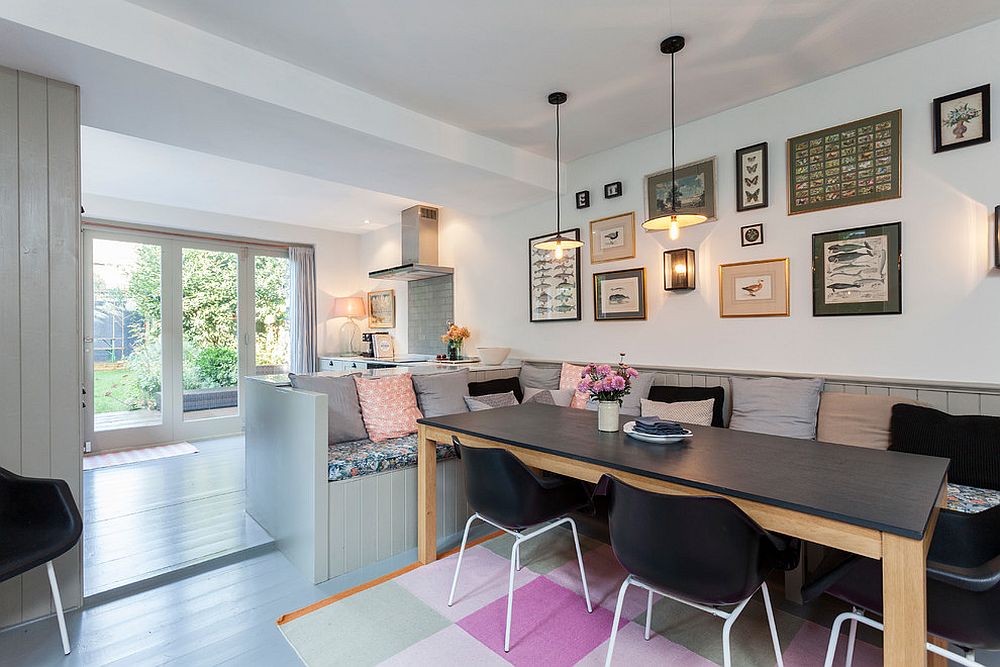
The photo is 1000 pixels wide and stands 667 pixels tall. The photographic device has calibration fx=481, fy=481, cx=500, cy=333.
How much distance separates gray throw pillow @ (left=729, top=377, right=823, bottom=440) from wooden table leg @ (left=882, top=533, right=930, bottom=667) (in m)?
1.61

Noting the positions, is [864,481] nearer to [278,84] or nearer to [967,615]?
[967,615]

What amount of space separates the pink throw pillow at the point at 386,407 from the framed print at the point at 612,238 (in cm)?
190

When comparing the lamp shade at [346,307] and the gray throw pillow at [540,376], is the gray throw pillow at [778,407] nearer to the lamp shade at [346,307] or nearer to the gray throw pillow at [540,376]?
the gray throw pillow at [540,376]

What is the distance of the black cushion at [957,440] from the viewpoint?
2.08 m

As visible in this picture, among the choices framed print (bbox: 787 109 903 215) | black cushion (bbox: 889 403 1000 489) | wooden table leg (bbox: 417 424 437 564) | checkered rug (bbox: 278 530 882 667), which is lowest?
checkered rug (bbox: 278 530 882 667)

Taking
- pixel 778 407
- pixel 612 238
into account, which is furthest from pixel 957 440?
pixel 612 238

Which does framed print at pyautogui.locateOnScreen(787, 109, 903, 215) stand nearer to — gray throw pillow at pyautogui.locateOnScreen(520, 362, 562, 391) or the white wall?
the white wall

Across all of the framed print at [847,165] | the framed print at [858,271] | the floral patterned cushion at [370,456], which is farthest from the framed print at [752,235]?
the floral patterned cushion at [370,456]

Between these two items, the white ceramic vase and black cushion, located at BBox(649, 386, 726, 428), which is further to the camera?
black cushion, located at BBox(649, 386, 726, 428)

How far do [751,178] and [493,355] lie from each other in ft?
8.24

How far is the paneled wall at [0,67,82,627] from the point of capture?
2.04 meters

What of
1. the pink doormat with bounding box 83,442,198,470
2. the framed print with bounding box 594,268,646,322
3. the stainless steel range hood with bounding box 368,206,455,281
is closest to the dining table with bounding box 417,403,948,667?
the framed print with bounding box 594,268,646,322

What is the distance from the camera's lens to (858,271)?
8.88ft

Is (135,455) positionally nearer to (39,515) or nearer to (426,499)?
(39,515)
